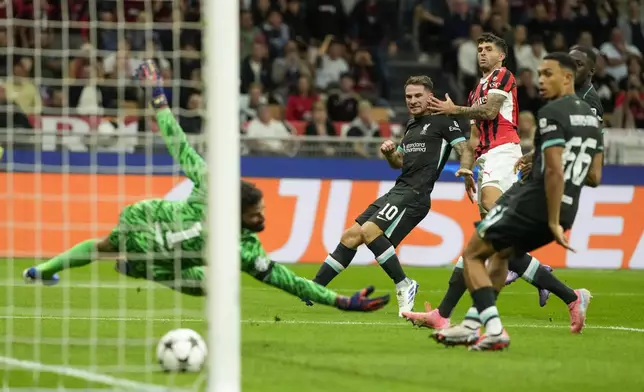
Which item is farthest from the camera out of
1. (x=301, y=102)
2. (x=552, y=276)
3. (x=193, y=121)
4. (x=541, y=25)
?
(x=541, y=25)

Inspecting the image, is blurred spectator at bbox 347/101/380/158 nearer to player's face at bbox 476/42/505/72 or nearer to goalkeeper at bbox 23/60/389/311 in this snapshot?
player's face at bbox 476/42/505/72

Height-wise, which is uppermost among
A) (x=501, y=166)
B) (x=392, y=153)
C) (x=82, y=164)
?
(x=392, y=153)

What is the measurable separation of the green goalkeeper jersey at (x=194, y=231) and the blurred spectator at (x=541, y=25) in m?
15.2

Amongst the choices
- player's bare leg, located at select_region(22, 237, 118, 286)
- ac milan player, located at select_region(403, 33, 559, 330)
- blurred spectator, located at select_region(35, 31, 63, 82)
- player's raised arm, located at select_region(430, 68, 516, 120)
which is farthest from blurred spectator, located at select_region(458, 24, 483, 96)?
player's bare leg, located at select_region(22, 237, 118, 286)

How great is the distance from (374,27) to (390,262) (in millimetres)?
11996

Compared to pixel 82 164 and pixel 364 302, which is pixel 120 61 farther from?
pixel 364 302

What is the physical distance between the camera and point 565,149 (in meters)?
7.61

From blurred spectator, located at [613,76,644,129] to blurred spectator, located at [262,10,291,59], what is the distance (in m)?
5.77

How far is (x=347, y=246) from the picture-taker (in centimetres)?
1066

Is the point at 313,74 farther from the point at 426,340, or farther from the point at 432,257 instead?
the point at 426,340

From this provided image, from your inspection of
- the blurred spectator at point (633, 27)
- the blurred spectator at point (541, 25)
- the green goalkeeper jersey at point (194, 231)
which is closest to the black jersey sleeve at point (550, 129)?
the green goalkeeper jersey at point (194, 231)

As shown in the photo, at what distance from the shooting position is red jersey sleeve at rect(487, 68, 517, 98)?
10.3 meters

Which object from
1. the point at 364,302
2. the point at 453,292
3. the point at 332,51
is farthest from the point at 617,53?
the point at 364,302

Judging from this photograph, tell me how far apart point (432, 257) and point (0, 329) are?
328 inches
